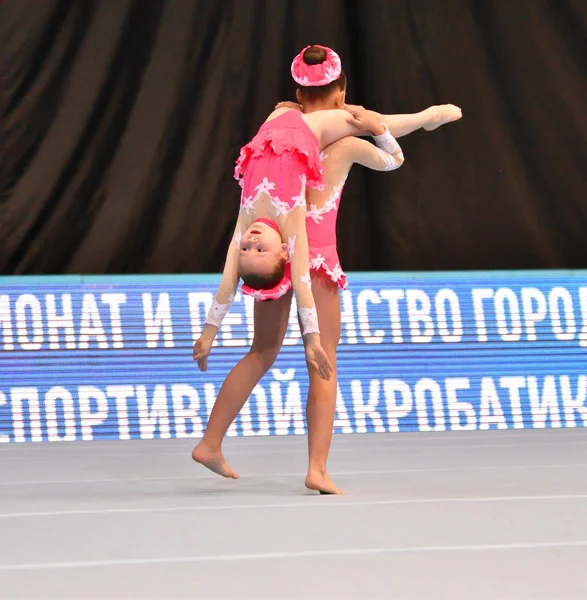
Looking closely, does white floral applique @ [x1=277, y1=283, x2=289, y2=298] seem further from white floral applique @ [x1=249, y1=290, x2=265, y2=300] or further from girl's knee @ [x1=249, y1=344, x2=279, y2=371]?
girl's knee @ [x1=249, y1=344, x2=279, y2=371]

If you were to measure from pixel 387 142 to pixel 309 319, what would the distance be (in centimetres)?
66

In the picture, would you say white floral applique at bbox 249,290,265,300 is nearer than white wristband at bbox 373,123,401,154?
Yes

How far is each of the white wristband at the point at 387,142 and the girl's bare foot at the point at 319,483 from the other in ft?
3.40

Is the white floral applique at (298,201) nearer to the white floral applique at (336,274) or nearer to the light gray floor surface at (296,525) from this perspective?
the white floral applique at (336,274)

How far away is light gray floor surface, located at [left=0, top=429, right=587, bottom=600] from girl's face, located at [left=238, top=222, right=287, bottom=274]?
0.68 meters

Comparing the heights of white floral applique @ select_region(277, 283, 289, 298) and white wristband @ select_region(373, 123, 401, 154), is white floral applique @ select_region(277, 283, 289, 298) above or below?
below

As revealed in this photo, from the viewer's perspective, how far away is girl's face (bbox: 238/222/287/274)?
11.5 feet

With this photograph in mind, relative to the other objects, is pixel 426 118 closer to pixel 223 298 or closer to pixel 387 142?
pixel 387 142

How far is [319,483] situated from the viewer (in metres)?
3.53

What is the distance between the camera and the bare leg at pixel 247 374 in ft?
12.1

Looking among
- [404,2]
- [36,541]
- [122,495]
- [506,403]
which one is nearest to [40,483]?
[122,495]

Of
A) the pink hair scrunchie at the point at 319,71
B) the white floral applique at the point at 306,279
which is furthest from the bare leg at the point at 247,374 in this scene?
the pink hair scrunchie at the point at 319,71

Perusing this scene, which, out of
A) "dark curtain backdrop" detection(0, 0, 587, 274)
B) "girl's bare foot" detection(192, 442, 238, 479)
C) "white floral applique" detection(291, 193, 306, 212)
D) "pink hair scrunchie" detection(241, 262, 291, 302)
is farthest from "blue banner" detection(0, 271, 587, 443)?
"white floral applique" detection(291, 193, 306, 212)

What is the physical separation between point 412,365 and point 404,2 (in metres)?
2.06
